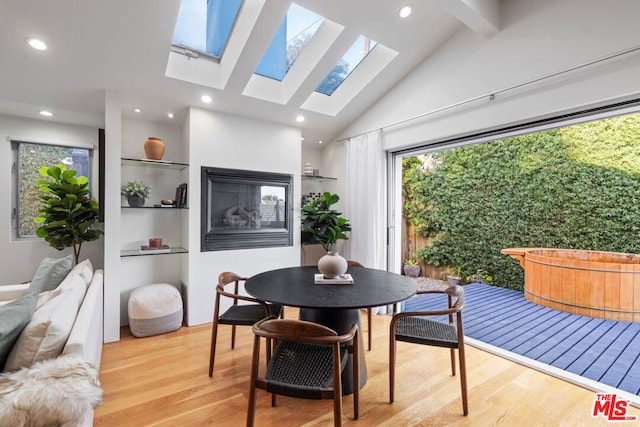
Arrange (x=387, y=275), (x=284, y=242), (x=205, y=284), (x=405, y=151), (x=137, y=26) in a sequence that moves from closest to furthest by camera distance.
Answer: (x=137, y=26) → (x=387, y=275) → (x=205, y=284) → (x=405, y=151) → (x=284, y=242)

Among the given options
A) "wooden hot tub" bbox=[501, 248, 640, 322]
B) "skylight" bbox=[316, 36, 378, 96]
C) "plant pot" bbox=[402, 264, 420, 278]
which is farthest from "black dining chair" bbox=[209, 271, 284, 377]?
"plant pot" bbox=[402, 264, 420, 278]

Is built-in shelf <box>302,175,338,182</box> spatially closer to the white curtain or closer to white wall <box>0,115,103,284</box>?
the white curtain

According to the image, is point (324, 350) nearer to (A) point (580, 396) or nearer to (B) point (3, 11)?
(A) point (580, 396)

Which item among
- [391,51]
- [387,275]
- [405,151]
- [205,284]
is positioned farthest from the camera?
[405,151]

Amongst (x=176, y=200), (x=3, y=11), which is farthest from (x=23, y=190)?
(x=3, y=11)

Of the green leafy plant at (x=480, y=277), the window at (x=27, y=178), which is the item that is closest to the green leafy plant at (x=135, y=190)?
the window at (x=27, y=178)

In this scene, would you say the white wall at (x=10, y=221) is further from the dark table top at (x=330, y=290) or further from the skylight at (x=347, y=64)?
the skylight at (x=347, y=64)

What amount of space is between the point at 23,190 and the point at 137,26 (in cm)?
270

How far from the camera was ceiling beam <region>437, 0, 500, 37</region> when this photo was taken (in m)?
2.29

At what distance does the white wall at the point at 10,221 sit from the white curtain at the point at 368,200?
3.28 metres

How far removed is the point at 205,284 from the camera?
3365mm

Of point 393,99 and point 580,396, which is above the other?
point 393,99

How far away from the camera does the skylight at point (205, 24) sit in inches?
99.9

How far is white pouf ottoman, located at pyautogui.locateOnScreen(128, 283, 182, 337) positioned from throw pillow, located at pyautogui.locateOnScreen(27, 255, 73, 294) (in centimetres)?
69
